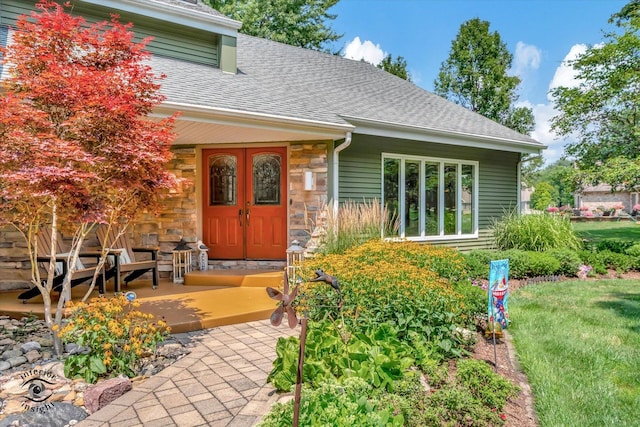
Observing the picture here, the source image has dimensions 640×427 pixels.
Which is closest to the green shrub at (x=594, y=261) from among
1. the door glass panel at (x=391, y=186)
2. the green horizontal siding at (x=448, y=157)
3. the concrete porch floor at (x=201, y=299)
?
the green horizontal siding at (x=448, y=157)

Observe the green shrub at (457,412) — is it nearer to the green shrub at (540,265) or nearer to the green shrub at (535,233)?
the green shrub at (540,265)

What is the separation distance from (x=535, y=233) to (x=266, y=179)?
5.71m

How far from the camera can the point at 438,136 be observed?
7.96m

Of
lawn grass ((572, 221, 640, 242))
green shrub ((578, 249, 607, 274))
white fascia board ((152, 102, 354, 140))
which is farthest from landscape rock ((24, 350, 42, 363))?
lawn grass ((572, 221, 640, 242))

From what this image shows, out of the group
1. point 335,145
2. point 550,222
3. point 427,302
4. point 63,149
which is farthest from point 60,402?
point 550,222

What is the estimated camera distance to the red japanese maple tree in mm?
3168

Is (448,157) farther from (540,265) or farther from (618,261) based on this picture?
(618,261)

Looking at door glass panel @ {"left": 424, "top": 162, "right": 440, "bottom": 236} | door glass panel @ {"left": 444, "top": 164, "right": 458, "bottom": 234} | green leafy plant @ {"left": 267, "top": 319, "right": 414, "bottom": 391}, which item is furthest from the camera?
door glass panel @ {"left": 444, "top": 164, "right": 458, "bottom": 234}

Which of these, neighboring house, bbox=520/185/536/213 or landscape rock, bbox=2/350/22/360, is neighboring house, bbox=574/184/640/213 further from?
landscape rock, bbox=2/350/22/360

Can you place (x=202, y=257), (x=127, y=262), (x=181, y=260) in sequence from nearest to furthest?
(x=127, y=262) → (x=181, y=260) → (x=202, y=257)

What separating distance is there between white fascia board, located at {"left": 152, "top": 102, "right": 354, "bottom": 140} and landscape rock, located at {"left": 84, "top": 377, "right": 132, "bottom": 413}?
3132 mm

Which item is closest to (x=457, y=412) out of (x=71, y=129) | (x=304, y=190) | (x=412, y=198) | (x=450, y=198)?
(x=71, y=129)

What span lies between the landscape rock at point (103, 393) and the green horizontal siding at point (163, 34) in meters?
6.07

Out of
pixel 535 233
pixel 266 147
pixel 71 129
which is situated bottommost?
pixel 535 233
